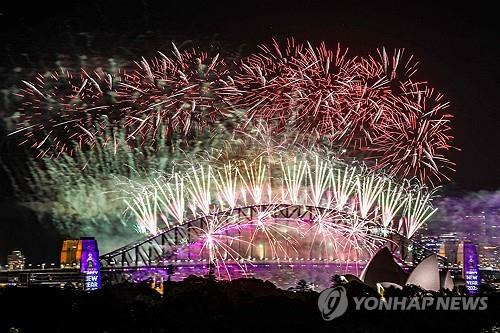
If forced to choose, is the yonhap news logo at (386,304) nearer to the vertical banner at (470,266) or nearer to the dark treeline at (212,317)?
the dark treeline at (212,317)

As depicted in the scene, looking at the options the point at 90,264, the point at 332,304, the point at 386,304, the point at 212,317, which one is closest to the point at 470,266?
the point at 90,264

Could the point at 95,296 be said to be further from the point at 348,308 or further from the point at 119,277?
the point at 119,277

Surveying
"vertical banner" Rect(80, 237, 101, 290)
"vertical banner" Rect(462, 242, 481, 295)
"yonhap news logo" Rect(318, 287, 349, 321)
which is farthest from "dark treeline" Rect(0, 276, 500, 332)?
"vertical banner" Rect(462, 242, 481, 295)

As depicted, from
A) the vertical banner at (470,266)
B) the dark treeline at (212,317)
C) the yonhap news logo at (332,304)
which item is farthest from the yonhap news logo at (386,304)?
the vertical banner at (470,266)

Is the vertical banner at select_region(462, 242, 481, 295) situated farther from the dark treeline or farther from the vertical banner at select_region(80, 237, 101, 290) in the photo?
the dark treeline

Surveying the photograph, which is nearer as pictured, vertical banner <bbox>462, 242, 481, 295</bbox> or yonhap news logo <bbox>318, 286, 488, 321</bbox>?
yonhap news logo <bbox>318, 286, 488, 321</bbox>

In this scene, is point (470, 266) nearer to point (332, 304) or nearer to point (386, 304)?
point (386, 304)

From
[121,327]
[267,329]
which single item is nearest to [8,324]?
[121,327]
